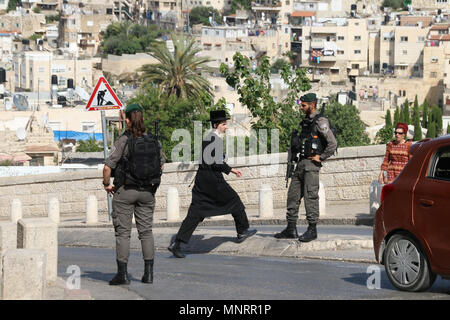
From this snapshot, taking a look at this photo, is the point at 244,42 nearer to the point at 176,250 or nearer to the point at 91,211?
the point at 91,211

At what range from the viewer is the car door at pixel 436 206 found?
413 inches

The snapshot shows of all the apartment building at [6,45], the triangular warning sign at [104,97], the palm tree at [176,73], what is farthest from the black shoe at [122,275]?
the apartment building at [6,45]

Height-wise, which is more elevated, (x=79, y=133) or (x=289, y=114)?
(x=289, y=114)

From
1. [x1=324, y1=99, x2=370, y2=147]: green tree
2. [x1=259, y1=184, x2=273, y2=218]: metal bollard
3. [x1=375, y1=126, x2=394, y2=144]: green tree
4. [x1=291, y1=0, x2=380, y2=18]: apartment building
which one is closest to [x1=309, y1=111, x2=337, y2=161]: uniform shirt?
[x1=259, y1=184, x2=273, y2=218]: metal bollard

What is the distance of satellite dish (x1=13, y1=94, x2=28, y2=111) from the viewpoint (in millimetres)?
88000

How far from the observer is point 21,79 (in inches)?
5546

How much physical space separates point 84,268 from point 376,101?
121 meters

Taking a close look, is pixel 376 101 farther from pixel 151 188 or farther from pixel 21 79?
pixel 151 188

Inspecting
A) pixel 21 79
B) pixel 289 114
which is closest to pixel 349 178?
pixel 289 114

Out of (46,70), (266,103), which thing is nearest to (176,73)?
Answer: (266,103)

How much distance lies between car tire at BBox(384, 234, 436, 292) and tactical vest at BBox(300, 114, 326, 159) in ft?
10.1

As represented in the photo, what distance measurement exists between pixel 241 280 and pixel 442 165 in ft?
8.43

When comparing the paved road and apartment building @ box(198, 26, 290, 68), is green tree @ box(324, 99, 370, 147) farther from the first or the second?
the paved road

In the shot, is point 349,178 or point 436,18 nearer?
point 349,178
